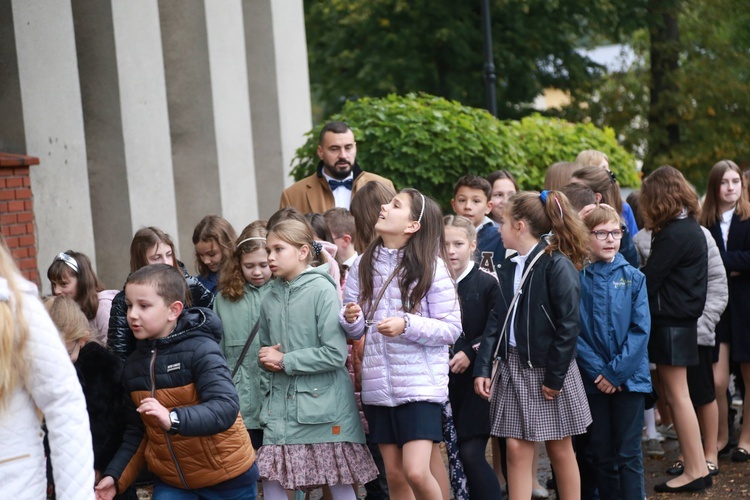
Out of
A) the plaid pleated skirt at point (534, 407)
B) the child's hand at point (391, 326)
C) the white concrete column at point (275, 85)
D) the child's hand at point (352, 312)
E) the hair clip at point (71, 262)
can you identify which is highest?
the white concrete column at point (275, 85)

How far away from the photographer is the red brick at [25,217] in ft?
27.1

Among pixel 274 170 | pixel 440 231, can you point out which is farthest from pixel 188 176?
pixel 440 231

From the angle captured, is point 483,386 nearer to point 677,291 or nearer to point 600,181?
point 677,291

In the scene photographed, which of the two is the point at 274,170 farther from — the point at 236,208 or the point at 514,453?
the point at 514,453

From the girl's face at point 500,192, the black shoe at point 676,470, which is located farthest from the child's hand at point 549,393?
the girl's face at point 500,192

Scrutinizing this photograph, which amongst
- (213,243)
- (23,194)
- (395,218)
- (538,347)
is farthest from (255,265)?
(23,194)

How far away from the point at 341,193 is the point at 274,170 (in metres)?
4.57

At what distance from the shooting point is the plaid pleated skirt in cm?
559

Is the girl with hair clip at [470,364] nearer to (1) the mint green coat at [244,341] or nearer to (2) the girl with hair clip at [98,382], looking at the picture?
(1) the mint green coat at [244,341]

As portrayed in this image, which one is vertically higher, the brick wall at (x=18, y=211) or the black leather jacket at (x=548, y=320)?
the brick wall at (x=18, y=211)

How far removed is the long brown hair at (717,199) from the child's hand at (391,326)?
341 cm

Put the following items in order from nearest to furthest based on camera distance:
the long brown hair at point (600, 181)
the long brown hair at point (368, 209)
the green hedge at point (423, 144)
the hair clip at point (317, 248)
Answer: the hair clip at point (317, 248) → the long brown hair at point (368, 209) → the long brown hair at point (600, 181) → the green hedge at point (423, 144)

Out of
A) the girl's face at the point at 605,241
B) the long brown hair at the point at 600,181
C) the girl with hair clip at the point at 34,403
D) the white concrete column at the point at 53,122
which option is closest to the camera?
the girl with hair clip at the point at 34,403

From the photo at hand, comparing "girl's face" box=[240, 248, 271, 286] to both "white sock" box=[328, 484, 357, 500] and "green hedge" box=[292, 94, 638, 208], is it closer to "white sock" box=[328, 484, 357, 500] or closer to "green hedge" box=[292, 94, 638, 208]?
"white sock" box=[328, 484, 357, 500]
